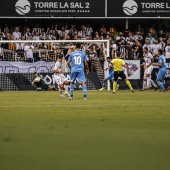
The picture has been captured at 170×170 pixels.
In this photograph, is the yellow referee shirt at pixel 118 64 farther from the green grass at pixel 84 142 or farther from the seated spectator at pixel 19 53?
the green grass at pixel 84 142

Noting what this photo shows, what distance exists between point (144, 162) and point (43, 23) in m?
37.5

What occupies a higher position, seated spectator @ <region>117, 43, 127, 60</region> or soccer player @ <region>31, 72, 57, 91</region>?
seated spectator @ <region>117, 43, 127, 60</region>

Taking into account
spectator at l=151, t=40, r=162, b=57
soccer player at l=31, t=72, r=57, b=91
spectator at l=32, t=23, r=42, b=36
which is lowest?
soccer player at l=31, t=72, r=57, b=91

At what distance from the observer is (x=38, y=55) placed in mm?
39188

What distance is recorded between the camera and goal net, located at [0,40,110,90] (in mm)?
37938

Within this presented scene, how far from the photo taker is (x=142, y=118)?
1529 cm

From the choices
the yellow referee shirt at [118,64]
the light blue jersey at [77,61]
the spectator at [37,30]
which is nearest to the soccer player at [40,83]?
the yellow referee shirt at [118,64]

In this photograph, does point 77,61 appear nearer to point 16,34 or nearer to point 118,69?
point 118,69

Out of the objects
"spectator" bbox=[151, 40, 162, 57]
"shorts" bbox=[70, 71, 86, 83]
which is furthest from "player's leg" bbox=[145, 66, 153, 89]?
"shorts" bbox=[70, 71, 86, 83]

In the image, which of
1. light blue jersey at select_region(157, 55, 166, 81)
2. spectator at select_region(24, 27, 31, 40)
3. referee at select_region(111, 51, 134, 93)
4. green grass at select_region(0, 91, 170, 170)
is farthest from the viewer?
spectator at select_region(24, 27, 31, 40)

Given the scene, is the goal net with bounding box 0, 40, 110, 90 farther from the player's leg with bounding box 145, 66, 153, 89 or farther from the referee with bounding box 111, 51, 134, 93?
the referee with bounding box 111, 51, 134, 93

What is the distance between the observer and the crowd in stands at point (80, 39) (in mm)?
39125

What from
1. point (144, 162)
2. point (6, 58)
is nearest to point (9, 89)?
point (6, 58)

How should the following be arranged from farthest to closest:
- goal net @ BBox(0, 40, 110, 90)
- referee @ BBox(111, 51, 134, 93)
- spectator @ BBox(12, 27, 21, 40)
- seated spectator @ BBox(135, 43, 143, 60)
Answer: spectator @ BBox(12, 27, 21, 40) → seated spectator @ BBox(135, 43, 143, 60) → goal net @ BBox(0, 40, 110, 90) → referee @ BBox(111, 51, 134, 93)
